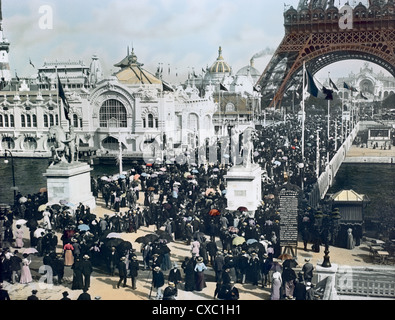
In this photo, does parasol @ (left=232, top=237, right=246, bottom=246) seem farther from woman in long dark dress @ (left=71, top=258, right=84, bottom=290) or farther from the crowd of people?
woman in long dark dress @ (left=71, top=258, right=84, bottom=290)

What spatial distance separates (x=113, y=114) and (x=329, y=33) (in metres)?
24.5

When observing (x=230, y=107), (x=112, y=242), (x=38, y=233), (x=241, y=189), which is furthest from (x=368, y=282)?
(x=230, y=107)

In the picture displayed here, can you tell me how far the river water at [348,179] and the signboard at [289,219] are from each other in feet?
28.1

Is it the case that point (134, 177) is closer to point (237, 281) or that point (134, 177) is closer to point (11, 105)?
point (237, 281)

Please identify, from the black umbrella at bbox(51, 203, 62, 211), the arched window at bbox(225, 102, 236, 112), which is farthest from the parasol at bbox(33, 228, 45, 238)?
the arched window at bbox(225, 102, 236, 112)

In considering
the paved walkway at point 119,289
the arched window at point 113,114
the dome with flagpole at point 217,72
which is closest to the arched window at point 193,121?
the arched window at point 113,114

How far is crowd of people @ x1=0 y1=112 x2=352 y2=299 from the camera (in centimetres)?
1421

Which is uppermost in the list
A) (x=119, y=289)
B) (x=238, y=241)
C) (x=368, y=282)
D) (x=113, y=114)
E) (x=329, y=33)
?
(x=329, y=33)

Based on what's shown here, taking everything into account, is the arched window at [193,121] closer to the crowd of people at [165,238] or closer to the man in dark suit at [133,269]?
the crowd of people at [165,238]

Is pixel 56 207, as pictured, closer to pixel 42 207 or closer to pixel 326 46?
pixel 42 207

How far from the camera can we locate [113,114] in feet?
168

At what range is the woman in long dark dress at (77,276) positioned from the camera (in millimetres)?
14242

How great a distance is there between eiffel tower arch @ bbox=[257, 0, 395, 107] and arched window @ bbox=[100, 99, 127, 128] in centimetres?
1787

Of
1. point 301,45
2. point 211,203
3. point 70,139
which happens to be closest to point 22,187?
point 70,139
